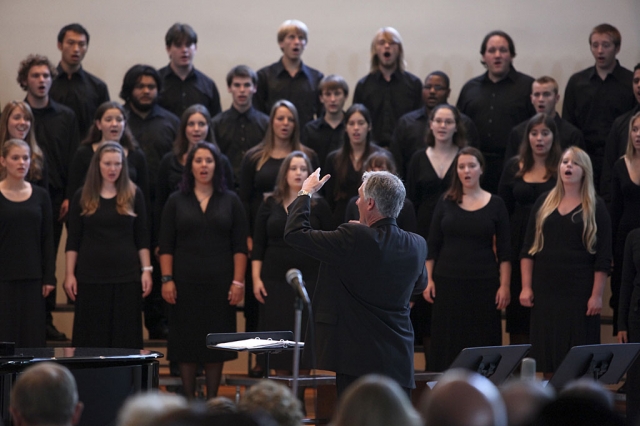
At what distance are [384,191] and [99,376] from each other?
4.26 feet

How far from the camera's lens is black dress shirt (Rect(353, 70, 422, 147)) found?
717 cm

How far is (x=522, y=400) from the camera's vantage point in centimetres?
234

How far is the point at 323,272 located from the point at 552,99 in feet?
10.7

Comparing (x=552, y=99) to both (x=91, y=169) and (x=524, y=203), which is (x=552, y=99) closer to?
(x=524, y=203)

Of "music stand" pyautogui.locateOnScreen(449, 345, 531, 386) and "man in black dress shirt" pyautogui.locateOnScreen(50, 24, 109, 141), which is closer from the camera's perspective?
"music stand" pyautogui.locateOnScreen(449, 345, 531, 386)

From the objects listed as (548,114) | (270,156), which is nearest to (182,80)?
(270,156)

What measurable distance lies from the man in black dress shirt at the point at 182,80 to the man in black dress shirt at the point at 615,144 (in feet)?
8.99

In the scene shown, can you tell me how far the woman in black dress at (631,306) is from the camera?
5328 mm

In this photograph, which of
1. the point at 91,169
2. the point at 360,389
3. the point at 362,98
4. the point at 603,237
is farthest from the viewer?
the point at 362,98

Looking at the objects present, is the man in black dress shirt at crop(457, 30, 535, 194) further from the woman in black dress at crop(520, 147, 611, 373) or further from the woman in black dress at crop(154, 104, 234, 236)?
the woman in black dress at crop(154, 104, 234, 236)

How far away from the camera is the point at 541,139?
6.13 meters

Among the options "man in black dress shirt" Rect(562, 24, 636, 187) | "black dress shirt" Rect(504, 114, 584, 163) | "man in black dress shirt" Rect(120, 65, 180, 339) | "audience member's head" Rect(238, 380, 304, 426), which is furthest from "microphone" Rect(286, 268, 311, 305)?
"man in black dress shirt" Rect(562, 24, 636, 187)

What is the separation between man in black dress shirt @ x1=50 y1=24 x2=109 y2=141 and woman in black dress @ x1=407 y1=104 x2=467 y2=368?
7.55 ft

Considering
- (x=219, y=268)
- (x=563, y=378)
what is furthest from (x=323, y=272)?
(x=219, y=268)
